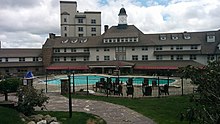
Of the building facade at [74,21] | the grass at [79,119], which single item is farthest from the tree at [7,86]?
the building facade at [74,21]

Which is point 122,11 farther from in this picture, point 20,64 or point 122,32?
point 20,64

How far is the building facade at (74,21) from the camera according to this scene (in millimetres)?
71625

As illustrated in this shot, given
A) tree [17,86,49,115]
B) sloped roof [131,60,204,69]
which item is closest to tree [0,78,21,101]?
tree [17,86,49,115]

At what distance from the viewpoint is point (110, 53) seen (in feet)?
175

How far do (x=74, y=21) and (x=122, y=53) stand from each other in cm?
2556

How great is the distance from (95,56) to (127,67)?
32.1 ft

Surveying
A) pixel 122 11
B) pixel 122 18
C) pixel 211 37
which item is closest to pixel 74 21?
pixel 122 11

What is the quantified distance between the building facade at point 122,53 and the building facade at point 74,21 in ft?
49.1

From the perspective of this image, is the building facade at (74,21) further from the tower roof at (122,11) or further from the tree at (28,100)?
the tree at (28,100)

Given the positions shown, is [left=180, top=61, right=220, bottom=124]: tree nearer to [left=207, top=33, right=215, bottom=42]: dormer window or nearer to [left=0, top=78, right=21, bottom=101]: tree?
[left=0, top=78, right=21, bottom=101]: tree

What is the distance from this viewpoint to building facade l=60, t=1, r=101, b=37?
7162 centimetres

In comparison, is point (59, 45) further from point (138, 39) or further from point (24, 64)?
point (138, 39)

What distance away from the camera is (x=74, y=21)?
2830 inches

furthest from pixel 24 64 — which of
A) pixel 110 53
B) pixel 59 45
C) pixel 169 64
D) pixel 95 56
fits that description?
pixel 169 64
